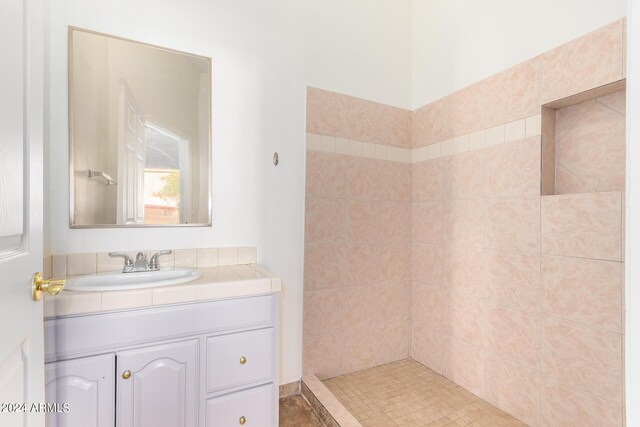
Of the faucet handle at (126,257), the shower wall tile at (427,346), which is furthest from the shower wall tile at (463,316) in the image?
the faucet handle at (126,257)

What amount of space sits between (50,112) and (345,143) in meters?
1.48

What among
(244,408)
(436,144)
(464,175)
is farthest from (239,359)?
(436,144)

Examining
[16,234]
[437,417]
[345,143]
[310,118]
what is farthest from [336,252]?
[16,234]

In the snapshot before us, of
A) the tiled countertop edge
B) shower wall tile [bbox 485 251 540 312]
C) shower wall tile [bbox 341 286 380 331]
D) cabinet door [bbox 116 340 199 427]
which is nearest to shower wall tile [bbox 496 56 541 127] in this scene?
shower wall tile [bbox 485 251 540 312]

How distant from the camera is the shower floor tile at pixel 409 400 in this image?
1614 mm

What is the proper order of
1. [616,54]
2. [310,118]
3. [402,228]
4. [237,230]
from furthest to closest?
[402,228] → [310,118] → [237,230] → [616,54]

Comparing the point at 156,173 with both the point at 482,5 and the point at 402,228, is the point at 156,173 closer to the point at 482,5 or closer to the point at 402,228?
the point at 402,228

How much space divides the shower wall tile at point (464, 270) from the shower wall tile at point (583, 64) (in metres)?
0.88

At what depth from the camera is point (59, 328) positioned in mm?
1043

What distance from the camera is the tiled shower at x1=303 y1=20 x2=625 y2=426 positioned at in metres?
1.33

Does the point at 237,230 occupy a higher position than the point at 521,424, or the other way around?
the point at 237,230

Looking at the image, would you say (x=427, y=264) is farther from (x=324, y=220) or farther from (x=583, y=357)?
(x=583, y=357)
